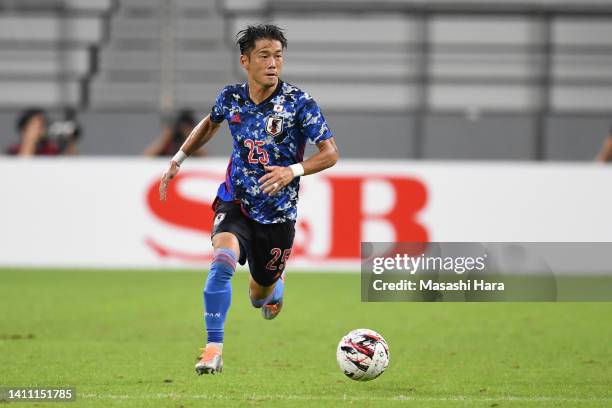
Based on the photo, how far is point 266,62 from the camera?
791cm

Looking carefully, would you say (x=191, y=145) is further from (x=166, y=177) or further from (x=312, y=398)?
(x=312, y=398)

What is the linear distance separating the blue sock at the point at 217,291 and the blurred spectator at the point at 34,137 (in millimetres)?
10254

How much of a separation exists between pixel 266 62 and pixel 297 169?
2.60 ft

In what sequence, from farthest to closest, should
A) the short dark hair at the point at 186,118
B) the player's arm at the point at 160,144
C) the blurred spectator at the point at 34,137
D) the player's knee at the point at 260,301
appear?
1. the short dark hair at the point at 186,118
2. the player's arm at the point at 160,144
3. the blurred spectator at the point at 34,137
4. the player's knee at the point at 260,301

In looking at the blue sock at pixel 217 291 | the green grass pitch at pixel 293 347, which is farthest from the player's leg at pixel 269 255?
the green grass pitch at pixel 293 347

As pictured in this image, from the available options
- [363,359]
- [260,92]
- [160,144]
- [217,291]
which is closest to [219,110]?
[260,92]

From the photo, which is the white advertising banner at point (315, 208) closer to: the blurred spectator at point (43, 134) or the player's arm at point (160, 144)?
the blurred spectator at point (43, 134)

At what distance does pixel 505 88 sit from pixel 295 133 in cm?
1312

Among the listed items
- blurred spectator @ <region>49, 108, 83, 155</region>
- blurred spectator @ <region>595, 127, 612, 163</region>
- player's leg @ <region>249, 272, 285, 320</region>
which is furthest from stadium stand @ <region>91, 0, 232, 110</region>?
player's leg @ <region>249, 272, 285, 320</region>

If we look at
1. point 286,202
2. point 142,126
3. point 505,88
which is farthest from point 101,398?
point 505,88

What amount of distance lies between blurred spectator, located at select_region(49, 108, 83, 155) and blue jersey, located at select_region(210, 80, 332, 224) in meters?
10.9

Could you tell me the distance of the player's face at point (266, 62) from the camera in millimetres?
7879

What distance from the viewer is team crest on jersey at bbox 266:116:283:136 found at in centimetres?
793

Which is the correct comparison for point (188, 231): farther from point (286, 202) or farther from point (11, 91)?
point (286, 202)
